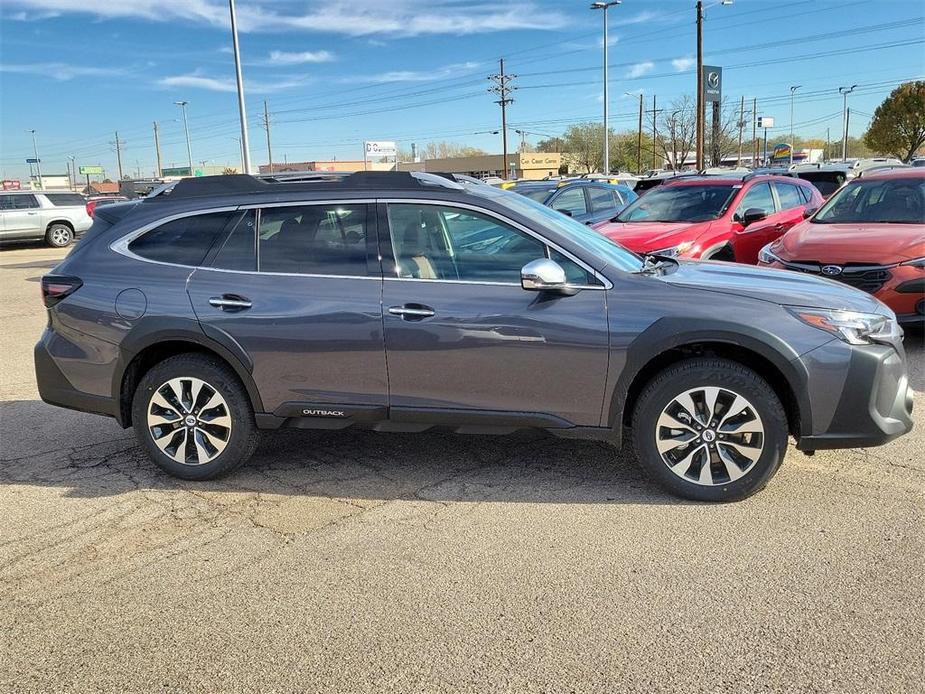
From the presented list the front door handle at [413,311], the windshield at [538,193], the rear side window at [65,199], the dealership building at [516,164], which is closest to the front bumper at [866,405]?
the front door handle at [413,311]

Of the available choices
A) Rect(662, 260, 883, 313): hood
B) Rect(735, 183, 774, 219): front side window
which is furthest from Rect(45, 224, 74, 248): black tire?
Rect(662, 260, 883, 313): hood

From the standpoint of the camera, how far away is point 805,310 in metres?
3.85

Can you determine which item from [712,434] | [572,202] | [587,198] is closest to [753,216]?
[572,202]

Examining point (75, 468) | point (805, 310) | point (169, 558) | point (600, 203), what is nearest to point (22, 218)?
point (600, 203)

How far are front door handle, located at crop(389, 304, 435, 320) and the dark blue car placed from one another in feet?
32.2

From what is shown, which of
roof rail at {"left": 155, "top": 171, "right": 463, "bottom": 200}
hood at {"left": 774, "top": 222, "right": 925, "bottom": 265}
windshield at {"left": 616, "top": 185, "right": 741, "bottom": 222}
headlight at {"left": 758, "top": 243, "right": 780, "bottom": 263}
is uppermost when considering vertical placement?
roof rail at {"left": 155, "top": 171, "right": 463, "bottom": 200}

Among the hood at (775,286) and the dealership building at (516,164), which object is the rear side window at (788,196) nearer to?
the hood at (775,286)

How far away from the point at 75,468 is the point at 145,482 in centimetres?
59

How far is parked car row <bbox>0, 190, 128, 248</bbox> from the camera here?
2127 cm

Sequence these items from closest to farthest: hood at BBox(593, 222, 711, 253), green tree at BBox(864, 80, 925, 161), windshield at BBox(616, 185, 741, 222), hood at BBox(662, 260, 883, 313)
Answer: hood at BBox(662, 260, 883, 313)
hood at BBox(593, 222, 711, 253)
windshield at BBox(616, 185, 741, 222)
green tree at BBox(864, 80, 925, 161)

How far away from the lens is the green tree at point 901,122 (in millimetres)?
55969

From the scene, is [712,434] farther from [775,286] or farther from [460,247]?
[460,247]

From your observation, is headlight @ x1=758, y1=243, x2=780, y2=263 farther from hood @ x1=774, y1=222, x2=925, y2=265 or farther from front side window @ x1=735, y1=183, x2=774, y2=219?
front side window @ x1=735, y1=183, x2=774, y2=219

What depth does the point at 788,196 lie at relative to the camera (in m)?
10.9
